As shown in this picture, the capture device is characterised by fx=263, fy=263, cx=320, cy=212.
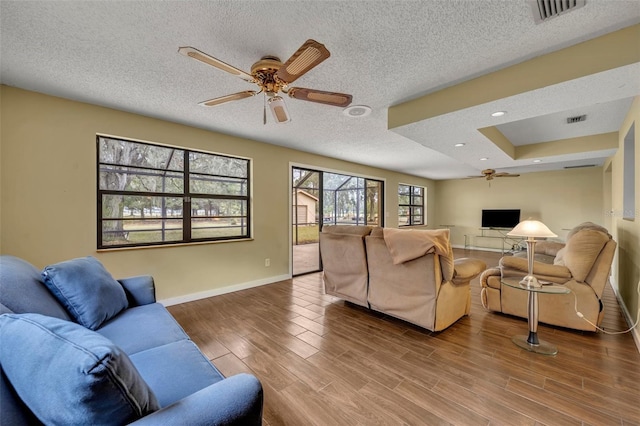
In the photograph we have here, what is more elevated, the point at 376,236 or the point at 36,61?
the point at 36,61

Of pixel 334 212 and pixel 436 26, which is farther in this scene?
pixel 334 212

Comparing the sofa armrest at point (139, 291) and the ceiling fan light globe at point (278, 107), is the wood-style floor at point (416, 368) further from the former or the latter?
the ceiling fan light globe at point (278, 107)

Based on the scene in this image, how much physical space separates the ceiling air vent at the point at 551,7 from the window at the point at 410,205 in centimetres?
627

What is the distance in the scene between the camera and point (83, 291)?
1.68m

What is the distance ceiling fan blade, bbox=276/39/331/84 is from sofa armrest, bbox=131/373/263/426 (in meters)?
1.56

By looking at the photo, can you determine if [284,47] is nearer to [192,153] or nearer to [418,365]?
[192,153]

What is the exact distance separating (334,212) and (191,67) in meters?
4.08

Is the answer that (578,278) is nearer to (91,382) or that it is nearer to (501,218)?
(91,382)

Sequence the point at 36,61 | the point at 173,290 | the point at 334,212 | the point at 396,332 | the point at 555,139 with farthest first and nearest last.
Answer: the point at 334,212 → the point at 555,139 → the point at 173,290 → the point at 396,332 → the point at 36,61

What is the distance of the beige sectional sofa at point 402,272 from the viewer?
250 cm

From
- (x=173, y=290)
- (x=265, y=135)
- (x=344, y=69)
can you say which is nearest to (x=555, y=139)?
(x=344, y=69)

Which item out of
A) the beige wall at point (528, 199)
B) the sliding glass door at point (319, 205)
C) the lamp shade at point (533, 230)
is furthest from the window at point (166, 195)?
the beige wall at point (528, 199)

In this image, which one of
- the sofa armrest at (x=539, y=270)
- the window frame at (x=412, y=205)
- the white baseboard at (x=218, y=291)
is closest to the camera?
the sofa armrest at (x=539, y=270)

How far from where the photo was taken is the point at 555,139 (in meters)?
4.45
